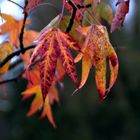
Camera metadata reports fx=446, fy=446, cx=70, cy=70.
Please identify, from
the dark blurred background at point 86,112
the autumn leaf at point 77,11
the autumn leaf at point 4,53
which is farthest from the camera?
the dark blurred background at point 86,112

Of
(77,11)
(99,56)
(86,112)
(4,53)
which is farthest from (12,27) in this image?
(86,112)

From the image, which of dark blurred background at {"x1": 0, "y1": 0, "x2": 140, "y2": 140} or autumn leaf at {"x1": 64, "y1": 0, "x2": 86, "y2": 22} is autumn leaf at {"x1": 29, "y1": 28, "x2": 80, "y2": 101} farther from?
dark blurred background at {"x1": 0, "y1": 0, "x2": 140, "y2": 140}

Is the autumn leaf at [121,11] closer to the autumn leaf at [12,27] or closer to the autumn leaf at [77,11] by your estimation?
the autumn leaf at [77,11]

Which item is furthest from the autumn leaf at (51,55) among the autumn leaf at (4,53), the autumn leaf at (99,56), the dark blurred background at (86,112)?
the dark blurred background at (86,112)

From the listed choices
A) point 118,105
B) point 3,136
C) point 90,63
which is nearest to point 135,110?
point 118,105

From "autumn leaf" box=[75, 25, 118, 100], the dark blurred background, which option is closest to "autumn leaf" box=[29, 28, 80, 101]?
"autumn leaf" box=[75, 25, 118, 100]

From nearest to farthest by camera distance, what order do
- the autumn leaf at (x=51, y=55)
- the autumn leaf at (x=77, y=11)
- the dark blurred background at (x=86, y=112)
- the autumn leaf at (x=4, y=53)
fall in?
1. the autumn leaf at (x=51, y=55)
2. the autumn leaf at (x=77, y=11)
3. the autumn leaf at (x=4, y=53)
4. the dark blurred background at (x=86, y=112)
